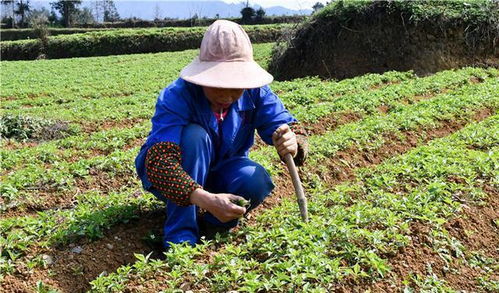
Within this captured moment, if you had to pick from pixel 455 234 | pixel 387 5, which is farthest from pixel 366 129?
pixel 387 5

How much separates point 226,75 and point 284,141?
652mm

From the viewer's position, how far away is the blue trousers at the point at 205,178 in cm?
315

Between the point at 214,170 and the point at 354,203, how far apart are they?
118cm

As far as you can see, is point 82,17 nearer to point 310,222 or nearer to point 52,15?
point 52,15

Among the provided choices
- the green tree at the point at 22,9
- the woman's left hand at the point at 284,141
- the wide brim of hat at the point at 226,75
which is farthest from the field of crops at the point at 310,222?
the green tree at the point at 22,9

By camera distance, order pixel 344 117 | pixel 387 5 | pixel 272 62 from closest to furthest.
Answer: pixel 344 117
pixel 387 5
pixel 272 62

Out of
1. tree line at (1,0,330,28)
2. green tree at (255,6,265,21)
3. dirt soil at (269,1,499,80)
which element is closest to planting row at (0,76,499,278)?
dirt soil at (269,1,499,80)

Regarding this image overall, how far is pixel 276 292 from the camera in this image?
2617 millimetres

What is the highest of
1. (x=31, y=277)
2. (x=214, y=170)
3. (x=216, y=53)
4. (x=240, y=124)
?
(x=216, y=53)

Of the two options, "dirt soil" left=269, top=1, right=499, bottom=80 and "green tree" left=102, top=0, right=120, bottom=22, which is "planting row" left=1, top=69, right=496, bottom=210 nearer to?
"dirt soil" left=269, top=1, right=499, bottom=80

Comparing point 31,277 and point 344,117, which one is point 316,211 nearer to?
point 31,277

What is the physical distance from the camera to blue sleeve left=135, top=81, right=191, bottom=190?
10.2 ft

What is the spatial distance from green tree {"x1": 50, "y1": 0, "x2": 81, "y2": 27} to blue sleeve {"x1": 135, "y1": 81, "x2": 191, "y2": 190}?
1994 inches

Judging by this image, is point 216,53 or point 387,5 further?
point 387,5
